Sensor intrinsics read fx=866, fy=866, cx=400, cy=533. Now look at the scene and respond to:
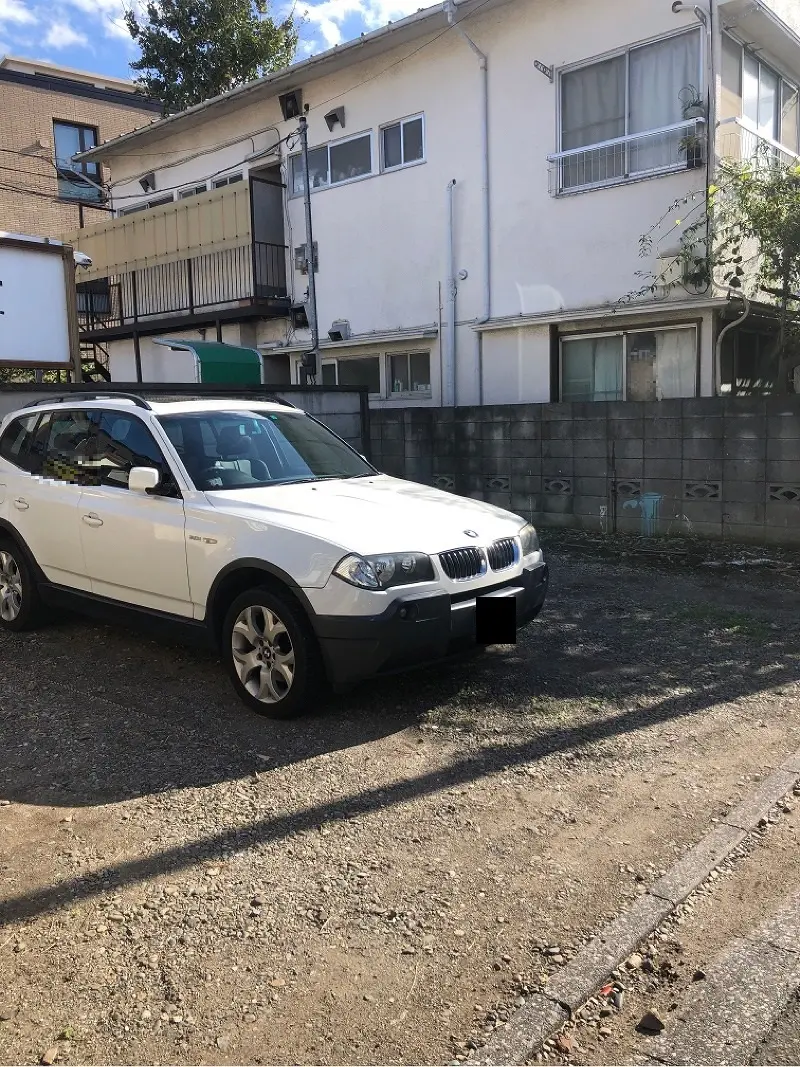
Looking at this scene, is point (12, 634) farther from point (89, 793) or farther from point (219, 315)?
point (219, 315)

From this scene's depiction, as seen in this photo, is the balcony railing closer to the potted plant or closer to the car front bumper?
the potted plant

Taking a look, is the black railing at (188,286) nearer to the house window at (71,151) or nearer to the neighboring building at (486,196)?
the neighboring building at (486,196)

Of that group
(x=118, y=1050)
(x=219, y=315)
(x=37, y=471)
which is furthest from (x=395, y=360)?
(x=118, y=1050)

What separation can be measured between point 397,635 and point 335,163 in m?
11.6

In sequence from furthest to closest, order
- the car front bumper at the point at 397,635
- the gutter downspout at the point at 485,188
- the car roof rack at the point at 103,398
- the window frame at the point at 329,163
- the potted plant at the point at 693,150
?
the window frame at the point at 329,163
the gutter downspout at the point at 485,188
the potted plant at the point at 693,150
the car roof rack at the point at 103,398
the car front bumper at the point at 397,635

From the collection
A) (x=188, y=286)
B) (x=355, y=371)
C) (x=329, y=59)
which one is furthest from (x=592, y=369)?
(x=188, y=286)

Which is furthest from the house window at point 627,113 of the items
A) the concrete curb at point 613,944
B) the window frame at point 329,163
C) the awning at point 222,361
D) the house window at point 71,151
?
the house window at point 71,151

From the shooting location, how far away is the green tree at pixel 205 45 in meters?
21.2

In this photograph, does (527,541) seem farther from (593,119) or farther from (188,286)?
(188,286)

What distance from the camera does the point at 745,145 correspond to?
1037 cm

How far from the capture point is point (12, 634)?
6273mm

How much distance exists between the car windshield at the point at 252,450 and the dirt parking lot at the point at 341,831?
1.24 meters

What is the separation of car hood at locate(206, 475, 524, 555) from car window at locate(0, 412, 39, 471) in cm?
213

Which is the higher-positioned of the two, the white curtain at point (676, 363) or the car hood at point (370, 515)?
the white curtain at point (676, 363)
